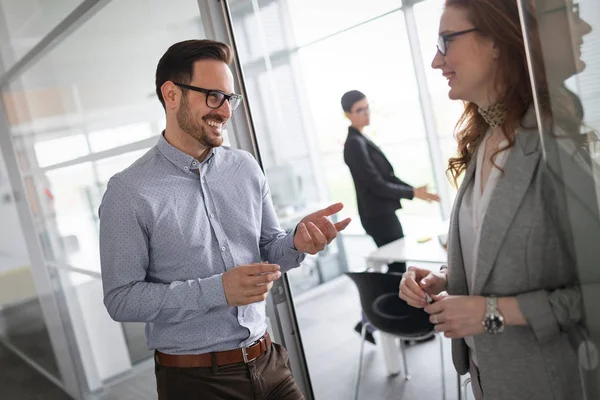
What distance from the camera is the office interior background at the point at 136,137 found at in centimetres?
241

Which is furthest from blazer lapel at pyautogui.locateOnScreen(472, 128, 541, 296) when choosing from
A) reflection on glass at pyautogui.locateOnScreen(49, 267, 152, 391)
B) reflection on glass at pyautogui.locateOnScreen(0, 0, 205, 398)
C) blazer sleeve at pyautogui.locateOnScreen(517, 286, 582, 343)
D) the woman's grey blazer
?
reflection on glass at pyautogui.locateOnScreen(49, 267, 152, 391)

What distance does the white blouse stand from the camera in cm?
125

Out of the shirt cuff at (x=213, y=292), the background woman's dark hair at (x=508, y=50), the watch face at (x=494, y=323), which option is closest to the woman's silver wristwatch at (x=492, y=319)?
the watch face at (x=494, y=323)

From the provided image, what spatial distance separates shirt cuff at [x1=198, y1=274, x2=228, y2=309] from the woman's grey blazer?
28.7 inches

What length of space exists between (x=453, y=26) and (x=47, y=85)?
2.22 meters

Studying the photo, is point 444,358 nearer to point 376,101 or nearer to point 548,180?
point 376,101

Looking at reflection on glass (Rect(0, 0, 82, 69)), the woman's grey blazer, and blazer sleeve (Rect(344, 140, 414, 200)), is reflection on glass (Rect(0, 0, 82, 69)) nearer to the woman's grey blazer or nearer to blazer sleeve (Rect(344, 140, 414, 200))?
blazer sleeve (Rect(344, 140, 414, 200))

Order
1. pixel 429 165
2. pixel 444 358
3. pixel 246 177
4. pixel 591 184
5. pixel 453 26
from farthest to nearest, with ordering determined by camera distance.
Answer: pixel 444 358
pixel 429 165
pixel 246 177
pixel 453 26
pixel 591 184

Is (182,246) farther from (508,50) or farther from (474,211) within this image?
(508,50)

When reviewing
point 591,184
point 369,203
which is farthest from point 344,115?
point 591,184

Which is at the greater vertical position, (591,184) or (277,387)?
(591,184)

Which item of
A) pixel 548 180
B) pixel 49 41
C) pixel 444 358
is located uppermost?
pixel 49 41

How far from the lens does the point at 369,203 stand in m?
2.63

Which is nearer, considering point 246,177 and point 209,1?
point 246,177
